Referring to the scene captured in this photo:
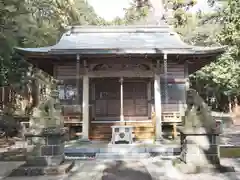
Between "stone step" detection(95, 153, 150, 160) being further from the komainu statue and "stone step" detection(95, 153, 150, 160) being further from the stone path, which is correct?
the komainu statue

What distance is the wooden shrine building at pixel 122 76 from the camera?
10930 mm

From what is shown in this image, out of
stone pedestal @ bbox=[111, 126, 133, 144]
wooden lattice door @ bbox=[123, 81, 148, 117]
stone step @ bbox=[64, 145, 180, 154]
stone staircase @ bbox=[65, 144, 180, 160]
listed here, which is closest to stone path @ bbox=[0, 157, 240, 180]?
stone staircase @ bbox=[65, 144, 180, 160]

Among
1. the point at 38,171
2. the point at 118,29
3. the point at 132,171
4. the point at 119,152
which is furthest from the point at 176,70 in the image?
the point at 38,171

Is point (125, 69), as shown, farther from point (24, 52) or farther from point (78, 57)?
point (24, 52)

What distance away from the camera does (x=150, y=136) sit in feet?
39.0

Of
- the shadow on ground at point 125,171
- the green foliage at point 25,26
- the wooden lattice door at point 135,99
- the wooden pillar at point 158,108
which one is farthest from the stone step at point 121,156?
the green foliage at point 25,26

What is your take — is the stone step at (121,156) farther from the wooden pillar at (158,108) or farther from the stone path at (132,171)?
the wooden pillar at (158,108)

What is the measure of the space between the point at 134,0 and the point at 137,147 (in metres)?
19.8

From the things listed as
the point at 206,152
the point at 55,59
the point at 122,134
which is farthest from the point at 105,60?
the point at 206,152

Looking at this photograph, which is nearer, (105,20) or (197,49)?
(197,49)

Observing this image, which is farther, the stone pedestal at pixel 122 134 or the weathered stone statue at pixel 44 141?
the stone pedestal at pixel 122 134

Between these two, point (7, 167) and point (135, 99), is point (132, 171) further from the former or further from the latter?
point (135, 99)

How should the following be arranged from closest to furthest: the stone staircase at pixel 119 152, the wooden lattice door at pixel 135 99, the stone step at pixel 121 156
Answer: the stone step at pixel 121 156
the stone staircase at pixel 119 152
the wooden lattice door at pixel 135 99

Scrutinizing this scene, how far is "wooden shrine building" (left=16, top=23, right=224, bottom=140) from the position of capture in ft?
35.9
